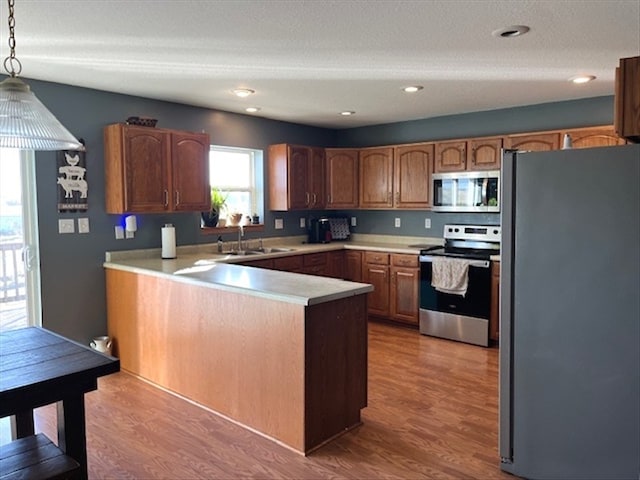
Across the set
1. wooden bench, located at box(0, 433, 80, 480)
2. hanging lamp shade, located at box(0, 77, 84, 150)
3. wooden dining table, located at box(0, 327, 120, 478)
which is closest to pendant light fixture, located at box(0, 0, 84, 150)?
hanging lamp shade, located at box(0, 77, 84, 150)

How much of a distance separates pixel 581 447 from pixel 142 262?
3.38 metres

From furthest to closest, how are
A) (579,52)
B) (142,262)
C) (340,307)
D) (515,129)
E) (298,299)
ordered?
(515,129) < (142,262) < (579,52) < (340,307) < (298,299)

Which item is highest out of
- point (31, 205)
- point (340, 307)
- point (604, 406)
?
point (31, 205)

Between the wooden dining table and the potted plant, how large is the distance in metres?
2.76

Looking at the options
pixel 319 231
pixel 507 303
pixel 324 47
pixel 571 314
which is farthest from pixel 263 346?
pixel 319 231

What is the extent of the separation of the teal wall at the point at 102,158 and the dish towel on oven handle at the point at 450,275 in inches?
30.8

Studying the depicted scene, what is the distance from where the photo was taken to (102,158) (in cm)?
406

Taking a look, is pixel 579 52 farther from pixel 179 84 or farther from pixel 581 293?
pixel 179 84

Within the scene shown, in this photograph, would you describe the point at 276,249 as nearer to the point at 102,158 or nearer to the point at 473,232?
the point at 102,158

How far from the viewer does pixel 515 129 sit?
4.96m

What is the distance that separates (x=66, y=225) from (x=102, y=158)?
64 centimetres

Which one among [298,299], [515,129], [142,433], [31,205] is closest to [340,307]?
[298,299]

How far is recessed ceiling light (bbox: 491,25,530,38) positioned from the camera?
2.62m

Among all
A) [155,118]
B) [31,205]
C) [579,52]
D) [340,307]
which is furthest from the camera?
[155,118]
